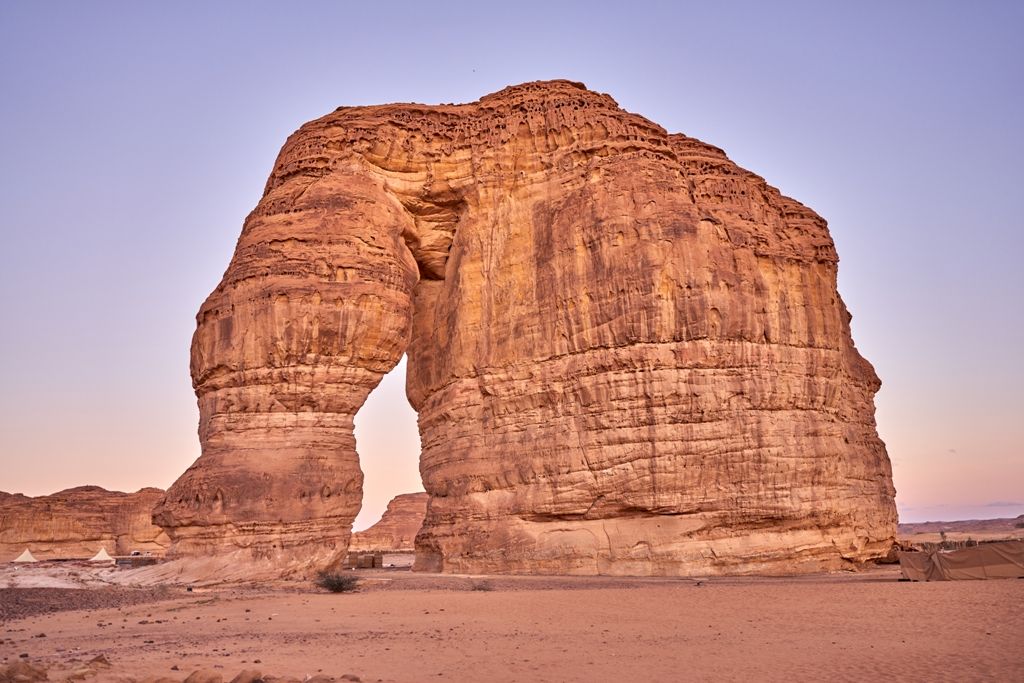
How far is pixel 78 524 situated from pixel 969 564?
5407 centimetres

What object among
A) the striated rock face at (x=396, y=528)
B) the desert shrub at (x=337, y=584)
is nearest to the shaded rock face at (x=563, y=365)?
the desert shrub at (x=337, y=584)

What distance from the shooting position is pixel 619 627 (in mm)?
12328

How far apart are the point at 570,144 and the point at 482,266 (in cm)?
502

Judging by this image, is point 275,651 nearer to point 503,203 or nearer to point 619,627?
point 619,627

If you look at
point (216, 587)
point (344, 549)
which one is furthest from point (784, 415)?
point (216, 587)

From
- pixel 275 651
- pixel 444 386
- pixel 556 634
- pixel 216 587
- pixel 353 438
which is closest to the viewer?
pixel 275 651

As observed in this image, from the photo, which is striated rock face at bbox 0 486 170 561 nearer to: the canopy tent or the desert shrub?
the desert shrub

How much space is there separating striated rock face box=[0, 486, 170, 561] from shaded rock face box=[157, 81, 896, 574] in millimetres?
35957

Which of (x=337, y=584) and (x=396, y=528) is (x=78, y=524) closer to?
(x=396, y=528)

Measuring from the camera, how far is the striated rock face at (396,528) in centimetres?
7231

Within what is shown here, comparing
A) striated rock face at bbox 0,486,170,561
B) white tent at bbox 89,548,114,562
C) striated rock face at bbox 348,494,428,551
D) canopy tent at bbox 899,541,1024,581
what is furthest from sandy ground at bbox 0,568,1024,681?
striated rock face at bbox 348,494,428,551

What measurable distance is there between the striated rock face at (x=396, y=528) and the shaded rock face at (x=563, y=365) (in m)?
46.3

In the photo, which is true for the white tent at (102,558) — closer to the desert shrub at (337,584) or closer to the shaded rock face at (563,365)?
the shaded rock face at (563,365)

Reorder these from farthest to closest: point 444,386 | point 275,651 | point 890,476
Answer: point 444,386 < point 890,476 < point 275,651
